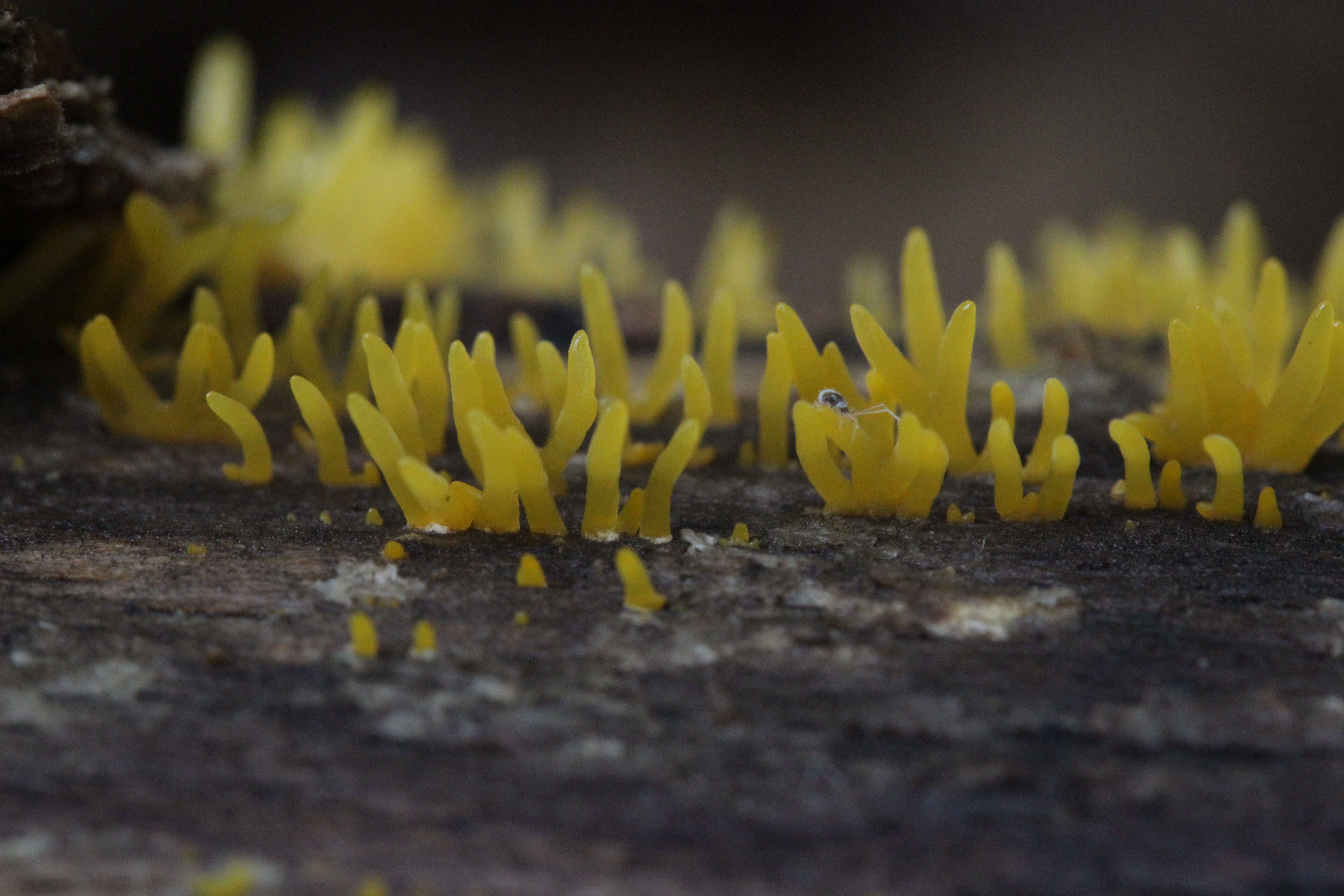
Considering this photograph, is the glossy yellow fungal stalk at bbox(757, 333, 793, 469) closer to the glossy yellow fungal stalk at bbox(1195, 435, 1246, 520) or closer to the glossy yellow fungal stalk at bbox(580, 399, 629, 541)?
Answer: the glossy yellow fungal stalk at bbox(580, 399, 629, 541)

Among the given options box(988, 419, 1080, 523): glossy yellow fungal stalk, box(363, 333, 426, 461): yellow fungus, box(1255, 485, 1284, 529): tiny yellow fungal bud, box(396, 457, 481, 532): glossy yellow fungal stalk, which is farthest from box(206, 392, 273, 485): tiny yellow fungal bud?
box(1255, 485, 1284, 529): tiny yellow fungal bud

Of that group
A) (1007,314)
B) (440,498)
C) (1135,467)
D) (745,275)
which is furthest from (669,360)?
(745,275)

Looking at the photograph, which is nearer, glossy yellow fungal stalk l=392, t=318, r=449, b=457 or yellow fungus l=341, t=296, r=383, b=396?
glossy yellow fungal stalk l=392, t=318, r=449, b=457

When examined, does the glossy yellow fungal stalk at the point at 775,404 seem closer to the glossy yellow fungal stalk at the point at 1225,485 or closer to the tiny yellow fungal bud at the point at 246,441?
→ the glossy yellow fungal stalk at the point at 1225,485

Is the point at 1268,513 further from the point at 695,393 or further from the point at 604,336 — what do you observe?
the point at 604,336

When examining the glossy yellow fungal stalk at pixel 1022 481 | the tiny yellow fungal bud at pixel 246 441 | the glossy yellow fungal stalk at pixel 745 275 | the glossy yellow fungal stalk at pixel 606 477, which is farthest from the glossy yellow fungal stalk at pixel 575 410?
the glossy yellow fungal stalk at pixel 745 275
